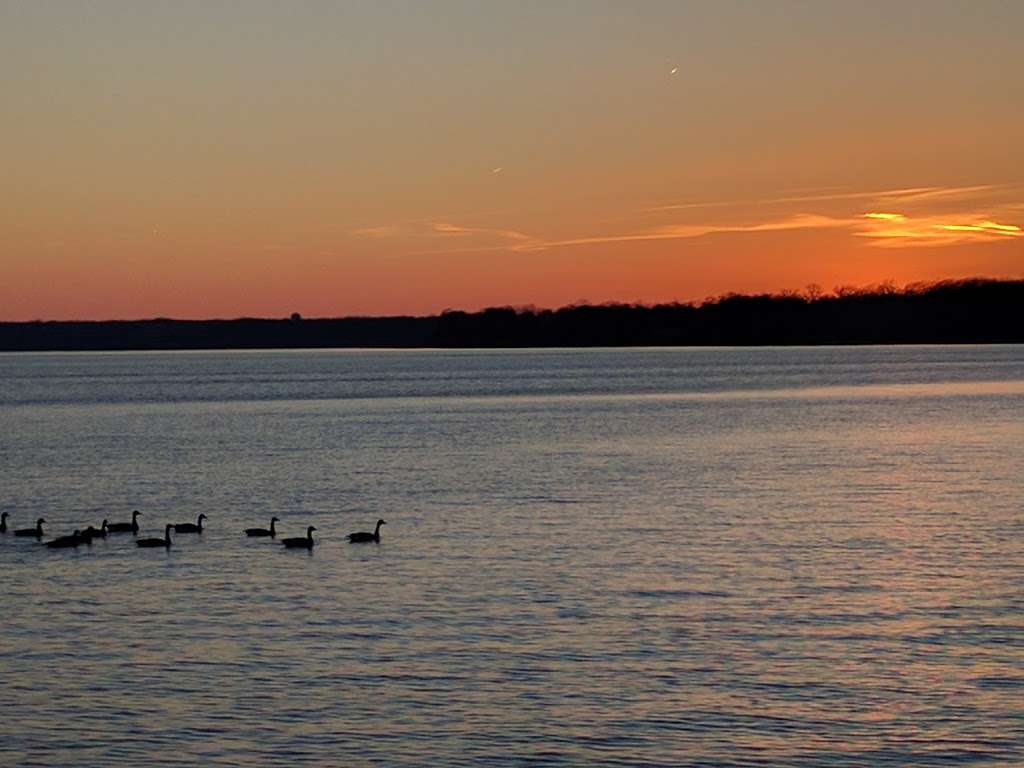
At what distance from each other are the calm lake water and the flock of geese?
1.64 ft

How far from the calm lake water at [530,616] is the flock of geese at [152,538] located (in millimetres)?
501

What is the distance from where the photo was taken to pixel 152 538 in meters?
39.7

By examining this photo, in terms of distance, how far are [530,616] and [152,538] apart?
15.0 meters

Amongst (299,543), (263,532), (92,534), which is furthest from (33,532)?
(299,543)

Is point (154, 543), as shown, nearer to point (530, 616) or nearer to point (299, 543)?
point (299, 543)

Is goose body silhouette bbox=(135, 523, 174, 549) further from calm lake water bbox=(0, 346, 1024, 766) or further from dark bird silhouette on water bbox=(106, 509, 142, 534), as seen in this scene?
dark bird silhouette on water bbox=(106, 509, 142, 534)

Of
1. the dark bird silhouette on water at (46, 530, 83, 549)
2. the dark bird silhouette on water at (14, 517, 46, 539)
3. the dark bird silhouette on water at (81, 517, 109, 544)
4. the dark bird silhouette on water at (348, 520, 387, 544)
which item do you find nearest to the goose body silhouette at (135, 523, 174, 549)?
the dark bird silhouette on water at (81, 517, 109, 544)

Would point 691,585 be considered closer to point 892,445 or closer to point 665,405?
point 892,445

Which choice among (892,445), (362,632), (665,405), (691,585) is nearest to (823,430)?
(892,445)

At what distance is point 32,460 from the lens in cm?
7031

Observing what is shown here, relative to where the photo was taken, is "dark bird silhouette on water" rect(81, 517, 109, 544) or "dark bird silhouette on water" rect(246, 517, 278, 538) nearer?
"dark bird silhouette on water" rect(81, 517, 109, 544)

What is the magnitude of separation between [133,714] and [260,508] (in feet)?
92.0

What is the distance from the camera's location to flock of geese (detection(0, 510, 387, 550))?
38469 millimetres

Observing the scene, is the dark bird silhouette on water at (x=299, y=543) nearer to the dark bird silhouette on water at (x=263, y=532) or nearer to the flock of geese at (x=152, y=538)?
the flock of geese at (x=152, y=538)
